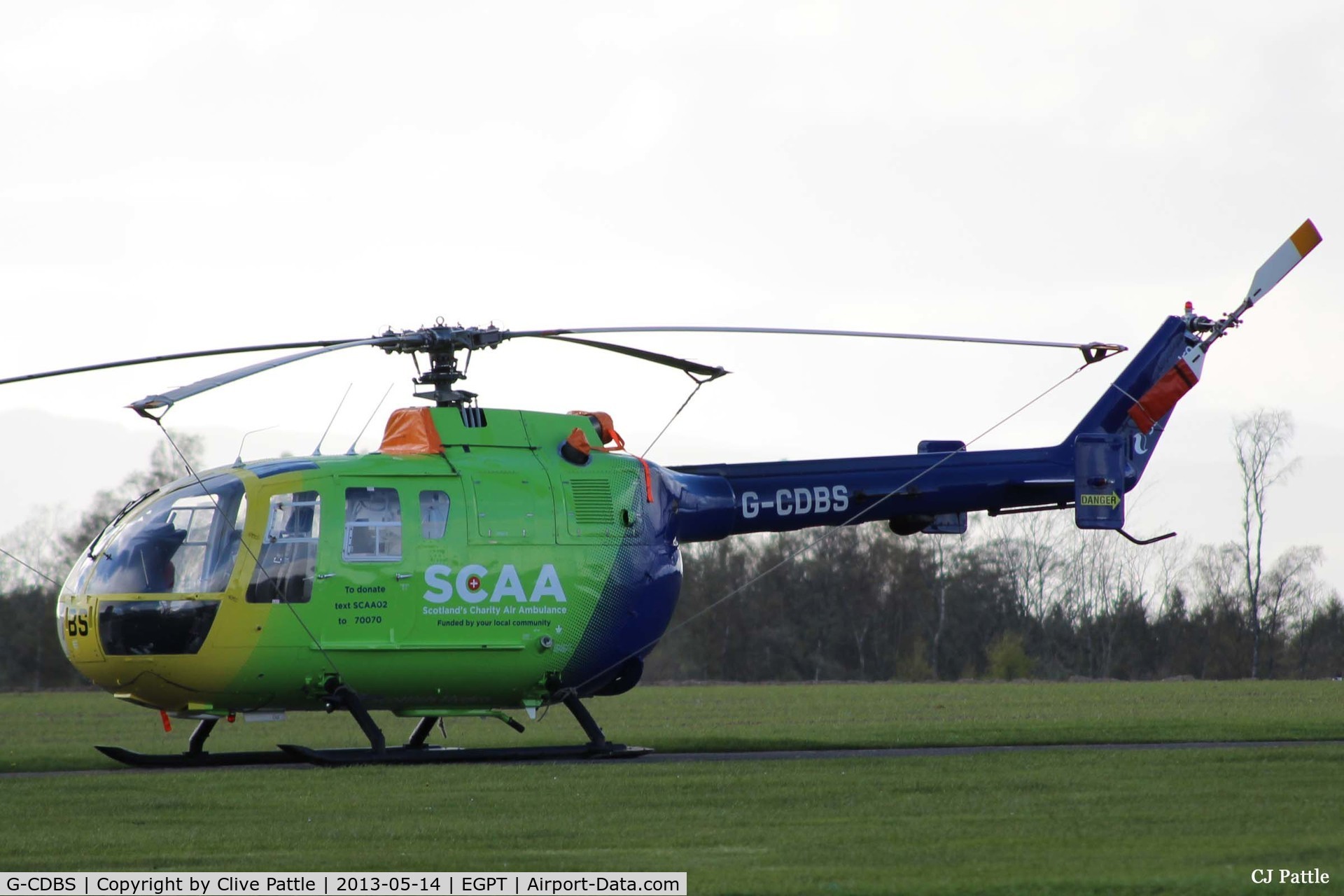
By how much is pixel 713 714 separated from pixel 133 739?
9992 mm

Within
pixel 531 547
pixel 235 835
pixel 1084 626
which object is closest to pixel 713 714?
pixel 531 547

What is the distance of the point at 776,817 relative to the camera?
42.0ft

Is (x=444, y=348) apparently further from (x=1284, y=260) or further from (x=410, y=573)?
(x=1284, y=260)

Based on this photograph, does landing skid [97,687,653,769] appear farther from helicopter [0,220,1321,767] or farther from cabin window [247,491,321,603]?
cabin window [247,491,321,603]

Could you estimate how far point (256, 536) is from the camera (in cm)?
1612

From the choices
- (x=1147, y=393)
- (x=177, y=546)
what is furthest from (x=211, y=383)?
(x=1147, y=393)

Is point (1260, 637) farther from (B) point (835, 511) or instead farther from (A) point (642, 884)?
(A) point (642, 884)

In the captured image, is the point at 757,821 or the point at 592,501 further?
the point at 592,501

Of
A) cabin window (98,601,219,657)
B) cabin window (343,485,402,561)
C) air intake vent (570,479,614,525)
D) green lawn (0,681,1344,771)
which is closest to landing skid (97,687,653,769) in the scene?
cabin window (98,601,219,657)

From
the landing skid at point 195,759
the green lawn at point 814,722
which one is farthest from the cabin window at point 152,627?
the green lawn at point 814,722

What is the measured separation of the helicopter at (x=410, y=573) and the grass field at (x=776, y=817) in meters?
0.94

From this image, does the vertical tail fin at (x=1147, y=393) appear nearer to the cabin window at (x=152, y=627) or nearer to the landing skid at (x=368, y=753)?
the landing skid at (x=368, y=753)

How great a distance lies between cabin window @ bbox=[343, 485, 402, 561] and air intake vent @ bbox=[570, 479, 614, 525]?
A: 79.7 inches

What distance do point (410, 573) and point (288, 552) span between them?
1268mm
